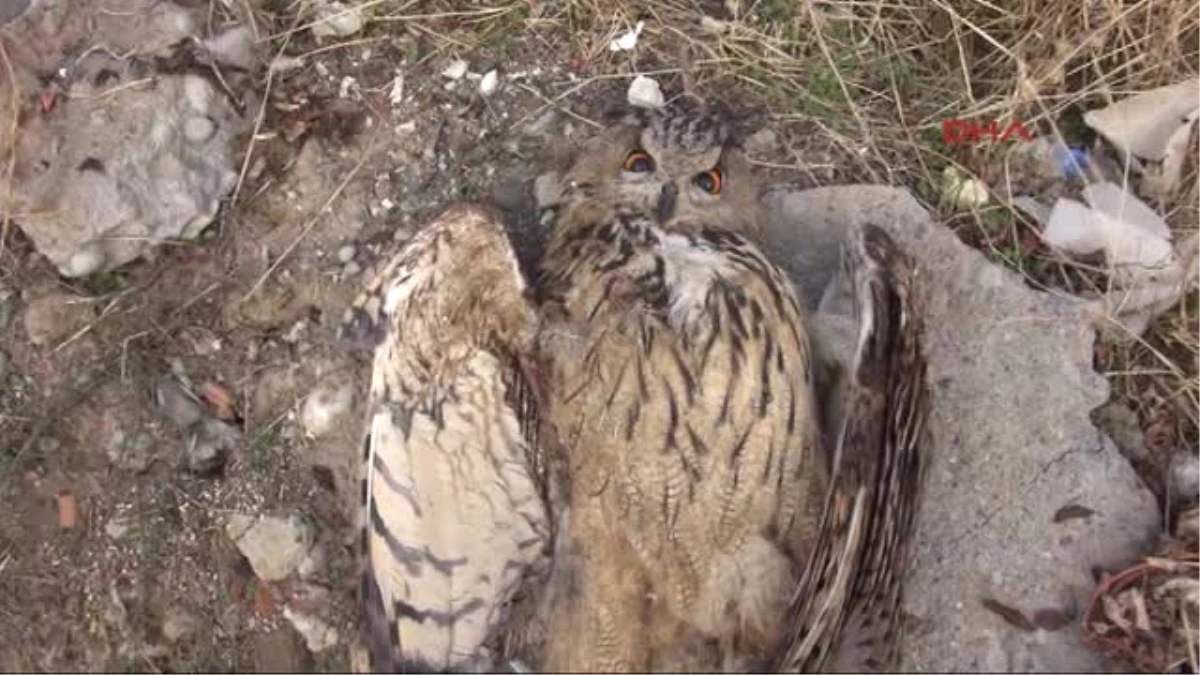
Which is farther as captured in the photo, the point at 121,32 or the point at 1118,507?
the point at 121,32

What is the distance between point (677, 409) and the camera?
341 cm

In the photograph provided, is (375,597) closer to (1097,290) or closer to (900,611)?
(900,611)

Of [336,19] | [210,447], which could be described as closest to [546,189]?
[336,19]

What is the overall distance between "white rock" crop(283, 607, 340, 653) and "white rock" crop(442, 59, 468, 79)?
1.65 meters

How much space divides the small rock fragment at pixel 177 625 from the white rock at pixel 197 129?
1.37m

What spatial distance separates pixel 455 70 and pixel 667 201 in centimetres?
101

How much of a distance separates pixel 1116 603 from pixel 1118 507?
0.90 feet

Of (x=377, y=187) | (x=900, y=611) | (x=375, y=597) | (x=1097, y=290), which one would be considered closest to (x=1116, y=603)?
(x=900, y=611)

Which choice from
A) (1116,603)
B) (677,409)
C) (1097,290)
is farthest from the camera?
(1097,290)

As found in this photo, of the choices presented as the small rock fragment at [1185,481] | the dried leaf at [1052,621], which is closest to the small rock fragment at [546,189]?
the dried leaf at [1052,621]

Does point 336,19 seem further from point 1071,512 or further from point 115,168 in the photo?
point 1071,512

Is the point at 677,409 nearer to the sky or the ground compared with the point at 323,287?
nearer to the sky

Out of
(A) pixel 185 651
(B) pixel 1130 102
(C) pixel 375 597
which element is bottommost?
(A) pixel 185 651

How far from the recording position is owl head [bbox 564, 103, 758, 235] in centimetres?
363
